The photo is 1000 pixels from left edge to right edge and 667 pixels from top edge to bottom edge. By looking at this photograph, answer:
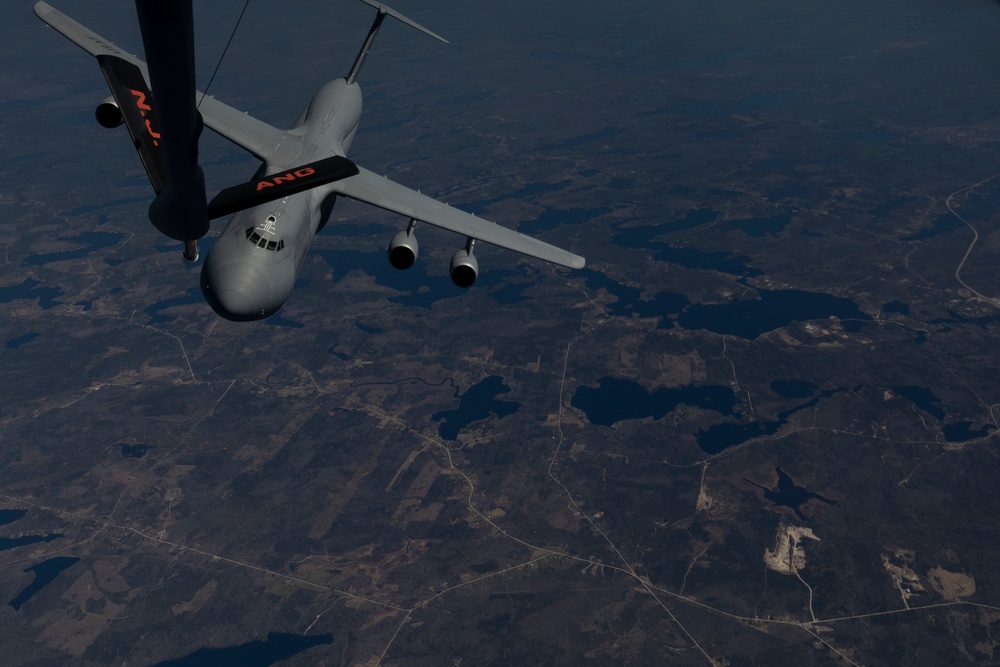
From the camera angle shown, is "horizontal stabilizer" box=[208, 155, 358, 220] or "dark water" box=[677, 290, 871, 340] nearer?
"horizontal stabilizer" box=[208, 155, 358, 220]

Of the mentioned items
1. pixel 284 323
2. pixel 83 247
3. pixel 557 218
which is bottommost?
pixel 83 247

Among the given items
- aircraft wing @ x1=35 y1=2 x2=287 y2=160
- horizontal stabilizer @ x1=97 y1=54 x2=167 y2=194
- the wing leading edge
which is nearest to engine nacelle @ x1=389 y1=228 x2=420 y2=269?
the wing leading edge

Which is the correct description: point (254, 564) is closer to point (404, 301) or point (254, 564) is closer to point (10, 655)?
point (10, 655)

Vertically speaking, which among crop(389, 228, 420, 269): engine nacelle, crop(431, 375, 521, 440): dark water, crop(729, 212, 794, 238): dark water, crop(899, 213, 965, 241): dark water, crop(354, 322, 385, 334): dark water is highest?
crop(389, 228, 420, 269): engine nacelle

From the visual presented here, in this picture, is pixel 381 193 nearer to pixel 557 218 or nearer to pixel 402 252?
pixel 402 252

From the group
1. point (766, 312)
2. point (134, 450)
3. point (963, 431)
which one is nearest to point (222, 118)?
point (134, 450)

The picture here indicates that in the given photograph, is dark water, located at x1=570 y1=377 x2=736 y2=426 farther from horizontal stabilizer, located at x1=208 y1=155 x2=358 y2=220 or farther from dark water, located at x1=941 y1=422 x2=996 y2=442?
horizontal stabilizer, located at x1=208 y1=155 x2=358 y2=220
